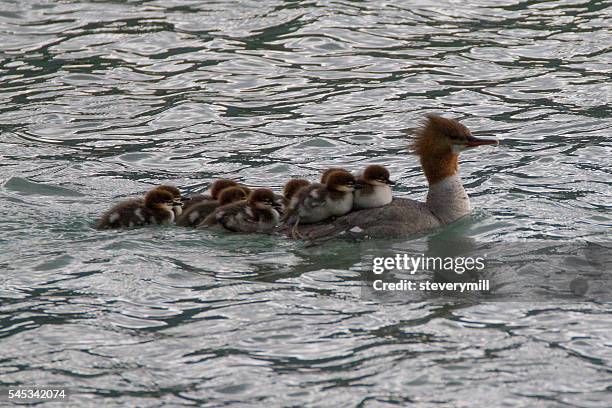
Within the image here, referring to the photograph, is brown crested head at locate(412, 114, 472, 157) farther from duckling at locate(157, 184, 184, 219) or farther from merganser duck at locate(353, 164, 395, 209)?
duckling at locate(157, 184, 184, 219)

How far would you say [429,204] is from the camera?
1027 cm

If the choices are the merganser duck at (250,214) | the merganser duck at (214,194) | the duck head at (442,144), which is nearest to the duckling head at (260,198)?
the merganser duck at (250,214)

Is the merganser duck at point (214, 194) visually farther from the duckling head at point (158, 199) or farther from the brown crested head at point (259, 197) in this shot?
the brown crested head at point (259, 197)

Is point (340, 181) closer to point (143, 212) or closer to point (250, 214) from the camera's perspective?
point (250, 214)

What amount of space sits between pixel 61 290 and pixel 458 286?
9.51 feet

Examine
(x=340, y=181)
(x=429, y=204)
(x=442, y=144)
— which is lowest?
(x=429, y=204)

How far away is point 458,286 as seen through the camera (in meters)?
8.88

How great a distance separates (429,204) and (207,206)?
1884 mm

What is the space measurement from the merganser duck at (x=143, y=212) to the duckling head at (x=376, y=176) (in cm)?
168

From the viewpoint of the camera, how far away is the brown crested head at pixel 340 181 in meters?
9.81

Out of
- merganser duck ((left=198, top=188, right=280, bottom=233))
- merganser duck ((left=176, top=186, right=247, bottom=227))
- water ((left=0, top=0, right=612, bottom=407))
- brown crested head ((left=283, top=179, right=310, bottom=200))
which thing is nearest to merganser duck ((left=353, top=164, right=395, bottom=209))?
water ((left=0, top=0, right=612, bottom=407))

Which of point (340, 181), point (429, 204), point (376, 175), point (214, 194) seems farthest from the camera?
point (214, 194)

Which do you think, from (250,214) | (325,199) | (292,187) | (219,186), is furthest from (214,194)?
(325,199)

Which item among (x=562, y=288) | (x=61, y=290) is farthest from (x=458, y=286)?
(x=61, y=290)
